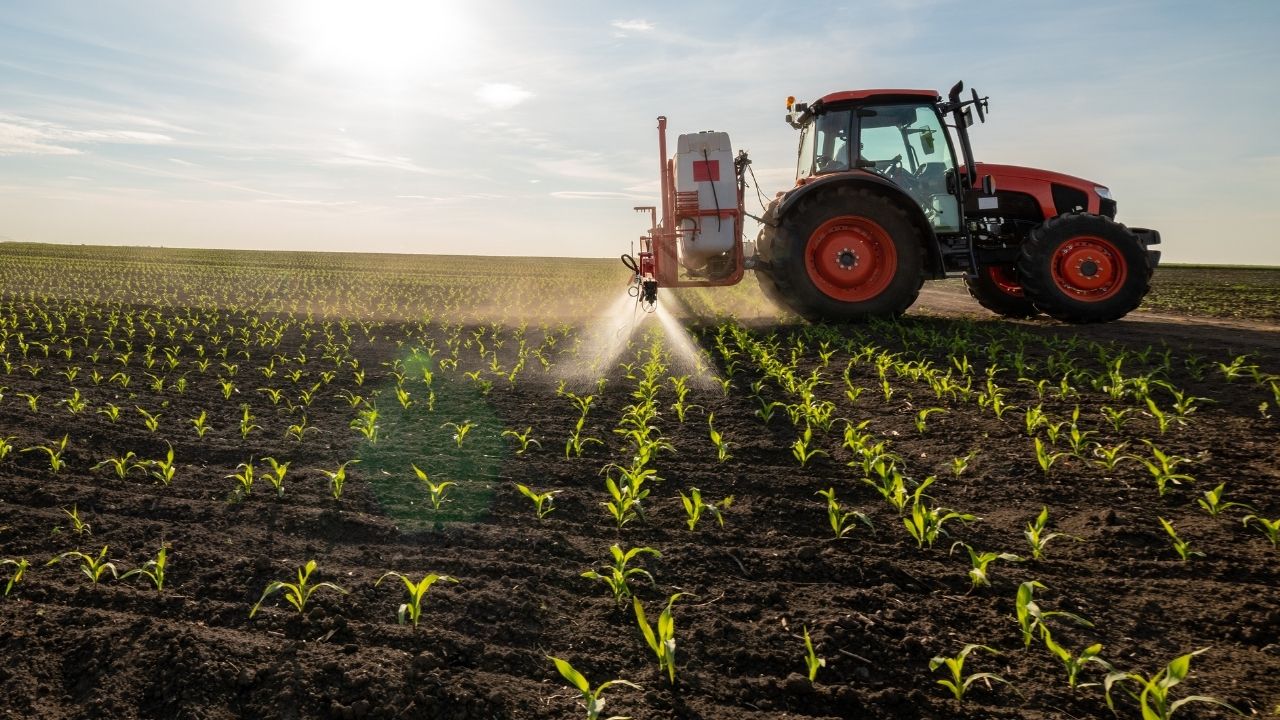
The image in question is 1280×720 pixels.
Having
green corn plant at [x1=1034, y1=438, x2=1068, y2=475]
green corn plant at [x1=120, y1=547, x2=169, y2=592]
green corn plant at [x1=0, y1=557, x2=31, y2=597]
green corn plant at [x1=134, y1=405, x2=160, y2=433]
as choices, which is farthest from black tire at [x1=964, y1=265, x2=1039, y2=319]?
green corn plant at [x1=0, y1=557, x2=31, y2=597]

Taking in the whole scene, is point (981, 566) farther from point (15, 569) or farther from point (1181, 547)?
point (15, 569)

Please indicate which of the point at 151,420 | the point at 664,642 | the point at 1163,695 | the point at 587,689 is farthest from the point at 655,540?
the point at 151,420

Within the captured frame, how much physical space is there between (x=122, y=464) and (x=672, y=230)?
6775 mm

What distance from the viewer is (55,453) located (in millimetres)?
4668

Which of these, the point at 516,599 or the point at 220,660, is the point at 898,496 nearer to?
the point at 516,599

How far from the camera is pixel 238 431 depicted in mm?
5395

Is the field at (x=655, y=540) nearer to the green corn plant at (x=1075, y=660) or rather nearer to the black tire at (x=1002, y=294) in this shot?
the green corn plant at (x=1075, y=660)

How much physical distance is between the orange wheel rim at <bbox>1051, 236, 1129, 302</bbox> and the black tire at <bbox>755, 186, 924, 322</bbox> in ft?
5.53

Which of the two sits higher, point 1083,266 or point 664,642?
point 1083,266

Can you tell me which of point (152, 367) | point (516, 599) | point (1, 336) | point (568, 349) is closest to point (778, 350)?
point (568, 349)

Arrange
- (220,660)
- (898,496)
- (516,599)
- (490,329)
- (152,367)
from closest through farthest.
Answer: (220,660), (516,599), (898,496), (152,367), (490,329)

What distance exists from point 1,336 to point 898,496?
11.5 m

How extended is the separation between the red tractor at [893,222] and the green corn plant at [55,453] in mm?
6719

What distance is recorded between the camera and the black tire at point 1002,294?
429 inches
